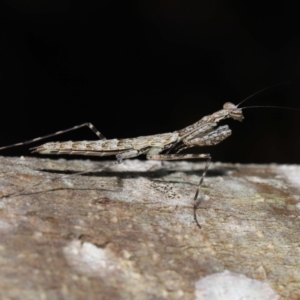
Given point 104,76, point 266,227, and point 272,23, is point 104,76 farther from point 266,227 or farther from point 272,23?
point 266,227

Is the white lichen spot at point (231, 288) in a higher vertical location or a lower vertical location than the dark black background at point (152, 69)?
lower

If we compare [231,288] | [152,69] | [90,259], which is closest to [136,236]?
[90,259]

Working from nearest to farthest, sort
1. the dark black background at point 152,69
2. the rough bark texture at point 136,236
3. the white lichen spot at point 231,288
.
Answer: the rough bark texture at point 136,236
the white lichen spot at point 231,288
the dark black background at point 152,69

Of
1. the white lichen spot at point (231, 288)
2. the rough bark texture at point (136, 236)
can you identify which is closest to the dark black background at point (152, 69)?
the rough bark texture at point (136, 236)

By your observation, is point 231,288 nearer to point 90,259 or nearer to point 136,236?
point 136,236

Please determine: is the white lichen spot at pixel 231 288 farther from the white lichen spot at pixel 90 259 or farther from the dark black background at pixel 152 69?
the dark black background at pixel 152 69

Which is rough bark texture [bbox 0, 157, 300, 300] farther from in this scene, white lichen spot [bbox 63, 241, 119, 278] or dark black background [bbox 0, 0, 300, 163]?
dark black background [bbox 0, 0, 300, 163]
